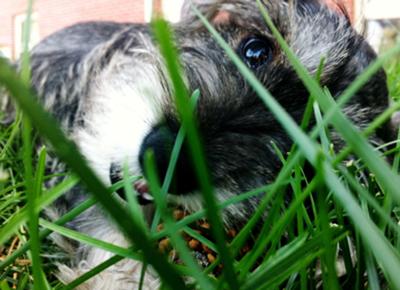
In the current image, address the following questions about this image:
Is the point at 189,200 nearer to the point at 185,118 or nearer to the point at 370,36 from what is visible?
the point at 185,118

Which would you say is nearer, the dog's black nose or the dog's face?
the dog's black nose

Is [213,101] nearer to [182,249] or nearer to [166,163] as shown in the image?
[166,163]

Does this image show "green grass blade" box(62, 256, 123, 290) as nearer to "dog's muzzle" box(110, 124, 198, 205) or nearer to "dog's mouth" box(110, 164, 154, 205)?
"dog's muzzle" box(110, 124, 198, 205)

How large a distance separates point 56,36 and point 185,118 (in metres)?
2.34

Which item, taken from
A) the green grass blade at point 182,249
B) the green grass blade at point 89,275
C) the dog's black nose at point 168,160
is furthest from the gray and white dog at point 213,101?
the green grass blade at point 182,249

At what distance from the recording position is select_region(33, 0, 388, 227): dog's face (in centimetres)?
110

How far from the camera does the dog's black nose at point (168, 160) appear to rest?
986 mm

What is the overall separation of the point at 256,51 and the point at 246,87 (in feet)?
0.84

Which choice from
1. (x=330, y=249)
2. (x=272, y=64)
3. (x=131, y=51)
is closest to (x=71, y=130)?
(x=131, y=51)

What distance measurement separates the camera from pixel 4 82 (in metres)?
0.27

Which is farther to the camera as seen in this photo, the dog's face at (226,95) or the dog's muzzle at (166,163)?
the dog's face at (226,95)

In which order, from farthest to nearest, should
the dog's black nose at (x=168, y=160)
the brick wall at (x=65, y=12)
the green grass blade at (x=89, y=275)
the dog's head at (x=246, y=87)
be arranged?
the brick wall at (x=65, y=12) < the dog's head at (x=246, y=87) < the dog's black nose at (x=168, y=160) < the green grass blade at (x=89, y=275)

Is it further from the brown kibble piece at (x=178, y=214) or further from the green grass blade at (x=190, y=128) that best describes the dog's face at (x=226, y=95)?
the green grass blade at (x=190, y=128)

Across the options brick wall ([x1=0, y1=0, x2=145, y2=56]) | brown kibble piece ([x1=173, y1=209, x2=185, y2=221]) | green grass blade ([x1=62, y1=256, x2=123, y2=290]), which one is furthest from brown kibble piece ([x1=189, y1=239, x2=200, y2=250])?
brick wall ([x1=0, y1=0, x2=145, y2=56])
